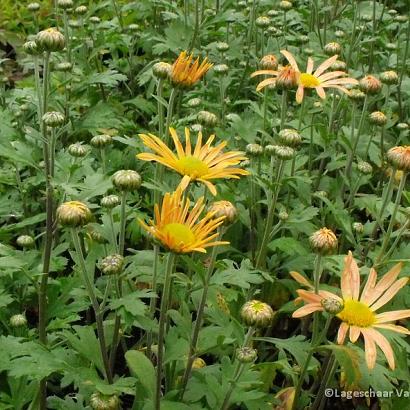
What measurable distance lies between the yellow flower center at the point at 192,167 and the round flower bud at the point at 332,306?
0.55 meters

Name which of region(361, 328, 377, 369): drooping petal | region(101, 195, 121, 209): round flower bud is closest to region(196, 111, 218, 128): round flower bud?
region(101, 195, 121, 209): round flower bud

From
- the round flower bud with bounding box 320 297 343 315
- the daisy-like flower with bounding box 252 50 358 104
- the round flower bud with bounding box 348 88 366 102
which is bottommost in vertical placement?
the round flower bud with bounding box 320 297 343 315

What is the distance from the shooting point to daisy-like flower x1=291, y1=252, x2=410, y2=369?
5.92 ft

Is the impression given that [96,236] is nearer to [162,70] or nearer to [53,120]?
[53,120]

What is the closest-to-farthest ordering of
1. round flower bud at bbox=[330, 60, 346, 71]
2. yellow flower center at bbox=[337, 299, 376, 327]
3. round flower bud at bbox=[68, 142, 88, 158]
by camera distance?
yellow flower center at bbox=[337, 299, 376, 327], round flower bud at bbox=[68, 142, 88, 158], round flower bud at bbox=[330, 60, 346, 71]

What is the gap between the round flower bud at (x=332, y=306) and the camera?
1812 millimetres

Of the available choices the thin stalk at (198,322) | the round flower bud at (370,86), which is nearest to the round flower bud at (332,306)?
the thin stalk at (198,322)

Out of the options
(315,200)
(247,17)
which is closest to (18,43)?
(247,17)

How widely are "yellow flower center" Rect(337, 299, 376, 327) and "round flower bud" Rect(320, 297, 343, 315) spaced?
8 cm

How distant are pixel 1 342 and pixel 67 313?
0.32 meters

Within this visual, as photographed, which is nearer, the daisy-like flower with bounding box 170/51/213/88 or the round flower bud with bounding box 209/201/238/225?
the round flower bud with bounding box 209/201/238/225

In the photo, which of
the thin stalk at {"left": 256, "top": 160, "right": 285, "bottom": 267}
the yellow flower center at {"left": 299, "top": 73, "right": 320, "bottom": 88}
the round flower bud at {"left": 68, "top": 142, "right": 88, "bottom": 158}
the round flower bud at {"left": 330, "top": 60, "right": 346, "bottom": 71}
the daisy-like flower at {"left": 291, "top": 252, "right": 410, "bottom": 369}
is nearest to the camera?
the daisy-like flower at {"left": 291, "top": 252, "right": 410, "bottom": 369}

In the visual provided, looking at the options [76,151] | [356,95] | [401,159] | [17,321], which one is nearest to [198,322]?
[17,321]

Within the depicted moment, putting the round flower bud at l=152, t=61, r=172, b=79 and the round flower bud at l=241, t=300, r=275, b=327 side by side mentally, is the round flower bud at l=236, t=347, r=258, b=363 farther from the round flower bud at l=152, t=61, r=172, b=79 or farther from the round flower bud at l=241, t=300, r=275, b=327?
the round flower bud at l=152, t=61, r=172, b=79
